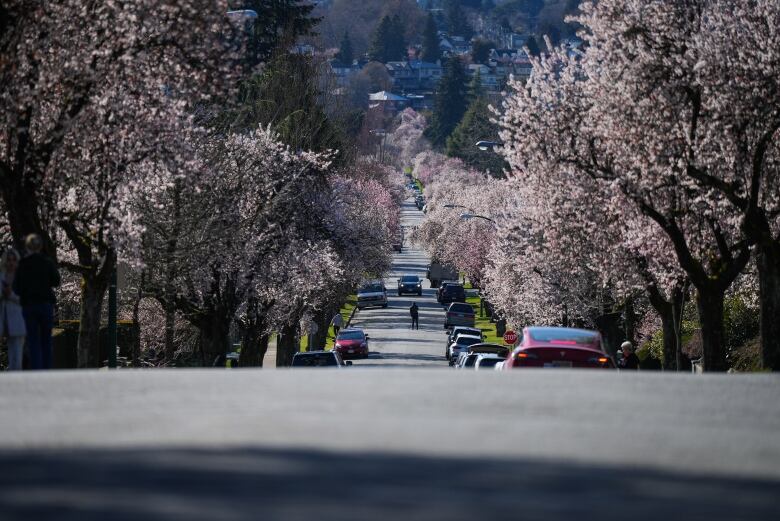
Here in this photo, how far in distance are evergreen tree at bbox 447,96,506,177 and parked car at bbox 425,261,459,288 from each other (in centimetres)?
2277

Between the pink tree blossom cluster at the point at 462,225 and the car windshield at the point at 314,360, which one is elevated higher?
the pink tree blossom cluster at the point at 462,225

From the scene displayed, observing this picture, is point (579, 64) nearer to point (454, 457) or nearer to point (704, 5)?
point (704, 5)

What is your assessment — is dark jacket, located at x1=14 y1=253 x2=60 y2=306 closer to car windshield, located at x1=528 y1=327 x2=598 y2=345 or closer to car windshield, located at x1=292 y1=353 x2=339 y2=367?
car windshield, located at x1=528 y1=327 x2=598 y2=345

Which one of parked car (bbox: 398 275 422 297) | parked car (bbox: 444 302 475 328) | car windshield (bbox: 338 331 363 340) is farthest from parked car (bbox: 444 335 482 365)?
parked car (bbox: 398 275 422 297)

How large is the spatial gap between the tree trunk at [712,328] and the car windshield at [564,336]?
872 centimetres

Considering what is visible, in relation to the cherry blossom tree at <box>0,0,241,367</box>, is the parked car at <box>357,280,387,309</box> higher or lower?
lower

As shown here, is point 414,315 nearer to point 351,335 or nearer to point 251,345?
point 351,335

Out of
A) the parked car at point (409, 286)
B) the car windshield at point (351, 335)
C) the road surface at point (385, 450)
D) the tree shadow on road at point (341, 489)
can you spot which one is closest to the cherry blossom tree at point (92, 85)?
the road surface at point (385, 450)

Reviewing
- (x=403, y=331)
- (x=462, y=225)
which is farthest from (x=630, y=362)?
(x=462, y=225)

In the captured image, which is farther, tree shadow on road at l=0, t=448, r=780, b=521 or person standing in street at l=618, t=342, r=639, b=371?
person standing in street at l=618, t=342, r=639, b=371

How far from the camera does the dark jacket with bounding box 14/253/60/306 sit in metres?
17.3

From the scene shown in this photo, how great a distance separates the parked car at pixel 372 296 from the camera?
4090 inches

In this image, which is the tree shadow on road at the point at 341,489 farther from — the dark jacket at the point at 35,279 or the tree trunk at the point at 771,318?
the tree trunk at the point at 771,318

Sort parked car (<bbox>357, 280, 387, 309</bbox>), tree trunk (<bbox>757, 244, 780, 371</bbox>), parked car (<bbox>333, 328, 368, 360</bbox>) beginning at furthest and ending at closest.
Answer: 1. parked car (<bbox>357, 280, 387, 309</bbox>)
2. parked car (<bbox>333, 328, 368, 360</bbox>)
3. tree trunk (<bbox>757, 244, 780, 371</bbox>)
